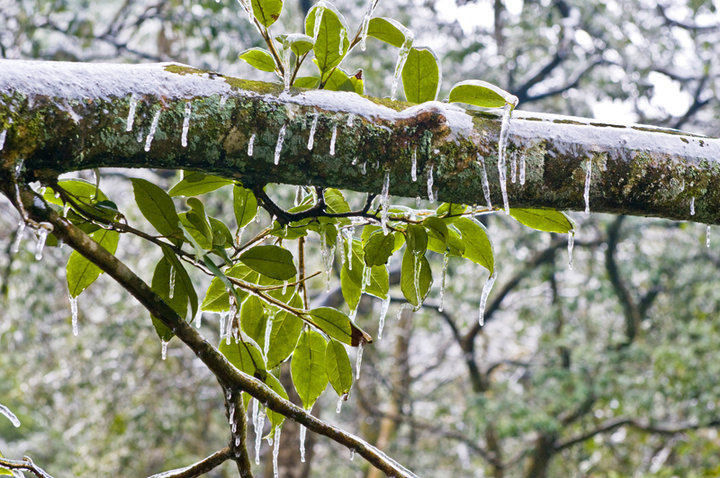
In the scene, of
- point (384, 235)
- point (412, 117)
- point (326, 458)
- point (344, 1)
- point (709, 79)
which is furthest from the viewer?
point (326, 458)

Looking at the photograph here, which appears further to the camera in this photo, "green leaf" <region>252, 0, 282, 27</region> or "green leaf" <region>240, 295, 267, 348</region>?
"green leaf" <region>240, 295, 267, 348</region>

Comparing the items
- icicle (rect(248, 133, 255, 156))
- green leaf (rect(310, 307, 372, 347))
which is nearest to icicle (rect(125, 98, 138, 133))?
icicle (rect(248, 133, 255, 156))

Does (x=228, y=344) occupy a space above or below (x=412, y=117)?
below

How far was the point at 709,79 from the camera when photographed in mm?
5000

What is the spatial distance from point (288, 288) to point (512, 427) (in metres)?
4.23

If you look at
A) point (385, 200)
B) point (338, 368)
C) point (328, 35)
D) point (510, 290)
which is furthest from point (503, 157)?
point (510, 290)

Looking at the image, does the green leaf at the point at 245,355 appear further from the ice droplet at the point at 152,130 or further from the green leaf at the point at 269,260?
the ice droplet at the point at 152,130

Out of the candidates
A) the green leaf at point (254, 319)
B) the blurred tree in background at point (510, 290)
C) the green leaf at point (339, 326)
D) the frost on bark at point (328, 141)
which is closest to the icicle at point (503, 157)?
the frost on bark at point (328, 141)

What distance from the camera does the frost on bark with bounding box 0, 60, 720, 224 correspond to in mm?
609

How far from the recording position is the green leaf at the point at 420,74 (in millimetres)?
842

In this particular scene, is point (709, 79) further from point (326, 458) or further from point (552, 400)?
point (326, 458)

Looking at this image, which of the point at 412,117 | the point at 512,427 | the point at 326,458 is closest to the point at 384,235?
the point at 412,117

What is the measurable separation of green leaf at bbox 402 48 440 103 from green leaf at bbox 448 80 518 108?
7cm

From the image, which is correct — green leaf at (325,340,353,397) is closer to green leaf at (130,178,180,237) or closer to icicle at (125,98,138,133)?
green leaf at (130,178,180,237)
